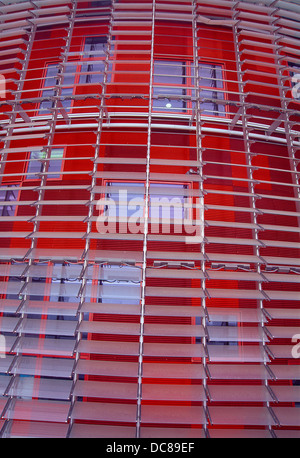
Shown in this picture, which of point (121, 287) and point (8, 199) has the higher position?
point (8, 199)

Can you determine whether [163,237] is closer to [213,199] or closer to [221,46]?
[213,199]

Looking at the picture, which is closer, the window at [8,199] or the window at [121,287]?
the window at [121,287]

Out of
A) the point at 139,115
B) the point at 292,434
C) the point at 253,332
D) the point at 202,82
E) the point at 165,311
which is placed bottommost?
the point at 292,434

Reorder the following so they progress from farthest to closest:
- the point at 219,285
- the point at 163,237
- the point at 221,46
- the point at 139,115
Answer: the point at 221,46 → the point at 139,115 → the point at 219,285 → the point at 163,237

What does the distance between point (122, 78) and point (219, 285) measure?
4.53 meters

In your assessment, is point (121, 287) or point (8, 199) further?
point (8, 199)

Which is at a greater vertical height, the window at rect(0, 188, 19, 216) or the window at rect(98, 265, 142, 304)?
the window at rect(0, 188, 19, 216)

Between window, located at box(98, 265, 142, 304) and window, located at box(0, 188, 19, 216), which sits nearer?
window, located at box(98, 265, 142, 304)

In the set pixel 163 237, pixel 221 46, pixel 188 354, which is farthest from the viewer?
pixel 221 46

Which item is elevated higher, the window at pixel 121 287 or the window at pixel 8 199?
the window at pixel 8 199

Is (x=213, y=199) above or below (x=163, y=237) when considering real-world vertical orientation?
above
